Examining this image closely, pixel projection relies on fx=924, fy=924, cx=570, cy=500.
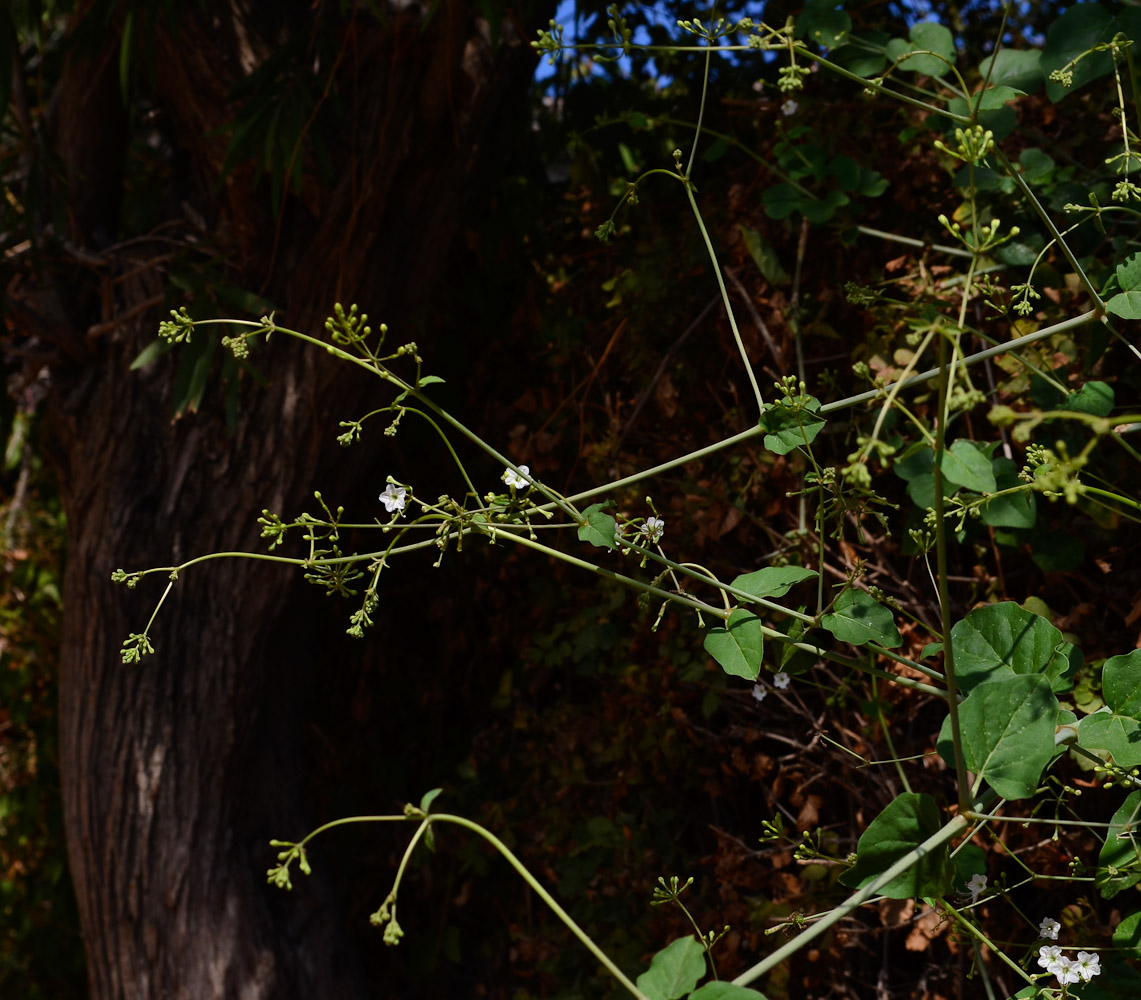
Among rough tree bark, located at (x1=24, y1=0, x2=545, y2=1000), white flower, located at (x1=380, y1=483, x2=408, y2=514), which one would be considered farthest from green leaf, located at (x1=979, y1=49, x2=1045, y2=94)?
rough tree bark, located at (x1=24, y1=0, x2=545, y2=1000)

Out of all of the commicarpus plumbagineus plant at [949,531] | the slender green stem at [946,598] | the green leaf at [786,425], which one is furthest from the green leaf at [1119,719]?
the green leaf at [786,425]

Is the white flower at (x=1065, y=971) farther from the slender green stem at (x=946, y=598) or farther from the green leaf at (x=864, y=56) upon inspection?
the green leaf at (x=864, y=56)

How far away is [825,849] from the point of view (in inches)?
64.4


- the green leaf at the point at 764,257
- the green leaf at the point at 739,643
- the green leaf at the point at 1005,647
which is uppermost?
the green leaf at the point at 764,257

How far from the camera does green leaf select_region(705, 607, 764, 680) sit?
3.04 feet

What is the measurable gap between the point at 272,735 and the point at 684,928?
47.2 inches

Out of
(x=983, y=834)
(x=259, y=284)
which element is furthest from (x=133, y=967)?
(x=983, y=834)

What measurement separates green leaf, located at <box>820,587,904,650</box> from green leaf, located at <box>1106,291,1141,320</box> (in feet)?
1.36

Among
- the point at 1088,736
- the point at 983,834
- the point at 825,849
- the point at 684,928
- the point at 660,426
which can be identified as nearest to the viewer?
the point at 1088,736

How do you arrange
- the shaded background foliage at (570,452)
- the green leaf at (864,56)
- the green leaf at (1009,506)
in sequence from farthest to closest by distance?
the shaded background foliage at (570,452) → the green leaf at (864,56) → the green leaf at (1009,506)

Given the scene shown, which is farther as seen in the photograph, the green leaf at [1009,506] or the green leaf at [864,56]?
the green leaf at [864,56]

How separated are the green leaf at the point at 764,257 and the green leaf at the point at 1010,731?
1061 mm

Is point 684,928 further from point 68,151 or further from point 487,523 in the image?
point 68,151

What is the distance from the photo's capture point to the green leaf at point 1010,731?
0.84 meters
